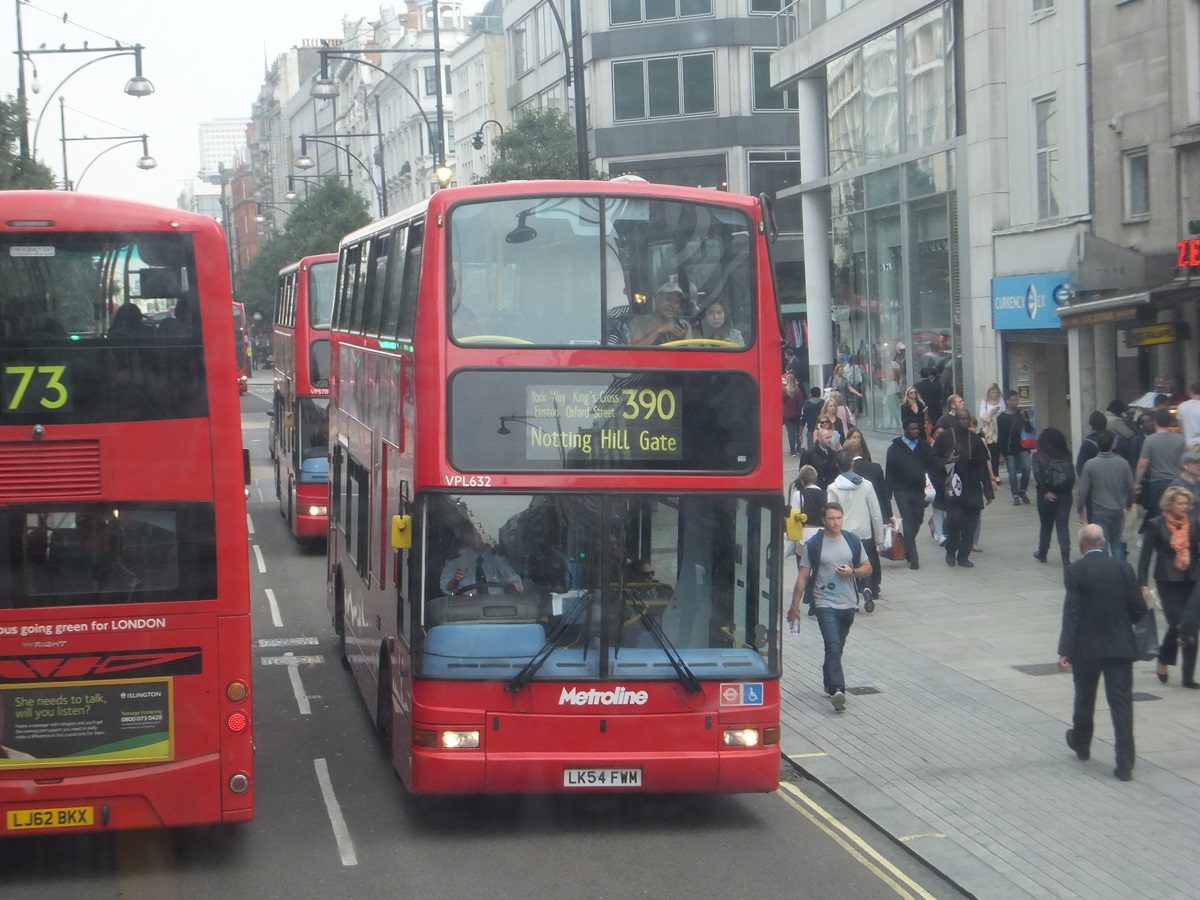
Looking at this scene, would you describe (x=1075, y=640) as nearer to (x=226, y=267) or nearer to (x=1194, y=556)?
(x=1194, y=556)

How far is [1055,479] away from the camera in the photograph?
56.7ft

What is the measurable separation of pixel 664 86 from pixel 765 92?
336 cm

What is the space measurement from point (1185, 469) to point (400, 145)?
80.4 m

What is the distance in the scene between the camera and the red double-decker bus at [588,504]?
9062mm

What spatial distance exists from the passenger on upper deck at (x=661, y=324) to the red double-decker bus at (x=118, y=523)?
2372 millimetres

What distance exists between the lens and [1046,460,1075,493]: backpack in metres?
17.3

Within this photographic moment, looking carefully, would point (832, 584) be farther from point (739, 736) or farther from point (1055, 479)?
point (1055, 479)

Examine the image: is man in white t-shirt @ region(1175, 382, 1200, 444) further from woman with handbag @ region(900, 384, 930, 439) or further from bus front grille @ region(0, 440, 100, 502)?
bus front grille @ region(0, 440, 100, 502)

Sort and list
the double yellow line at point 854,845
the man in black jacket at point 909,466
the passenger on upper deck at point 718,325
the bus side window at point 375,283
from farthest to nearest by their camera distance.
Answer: the man in black jacket at point 909,466 → the bus side window at point 375,283 → the passenger on upper deck at point 718,325 → the double yellow line at point 854,845

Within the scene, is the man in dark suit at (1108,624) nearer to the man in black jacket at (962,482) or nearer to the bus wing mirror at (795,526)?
the bus wing mirror at (795,526)

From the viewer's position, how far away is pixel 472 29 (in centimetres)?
8575

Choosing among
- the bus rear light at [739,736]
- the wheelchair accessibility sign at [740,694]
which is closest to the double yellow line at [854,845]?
the bus rear light at [739,736]

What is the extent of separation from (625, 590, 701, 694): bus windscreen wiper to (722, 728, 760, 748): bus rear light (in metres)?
0.35

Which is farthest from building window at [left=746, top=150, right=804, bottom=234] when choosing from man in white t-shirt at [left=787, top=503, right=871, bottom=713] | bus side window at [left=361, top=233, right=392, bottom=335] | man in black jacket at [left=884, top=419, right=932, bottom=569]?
man in white t-shirt at [left=787, top=503, right=871, bottom=713]
